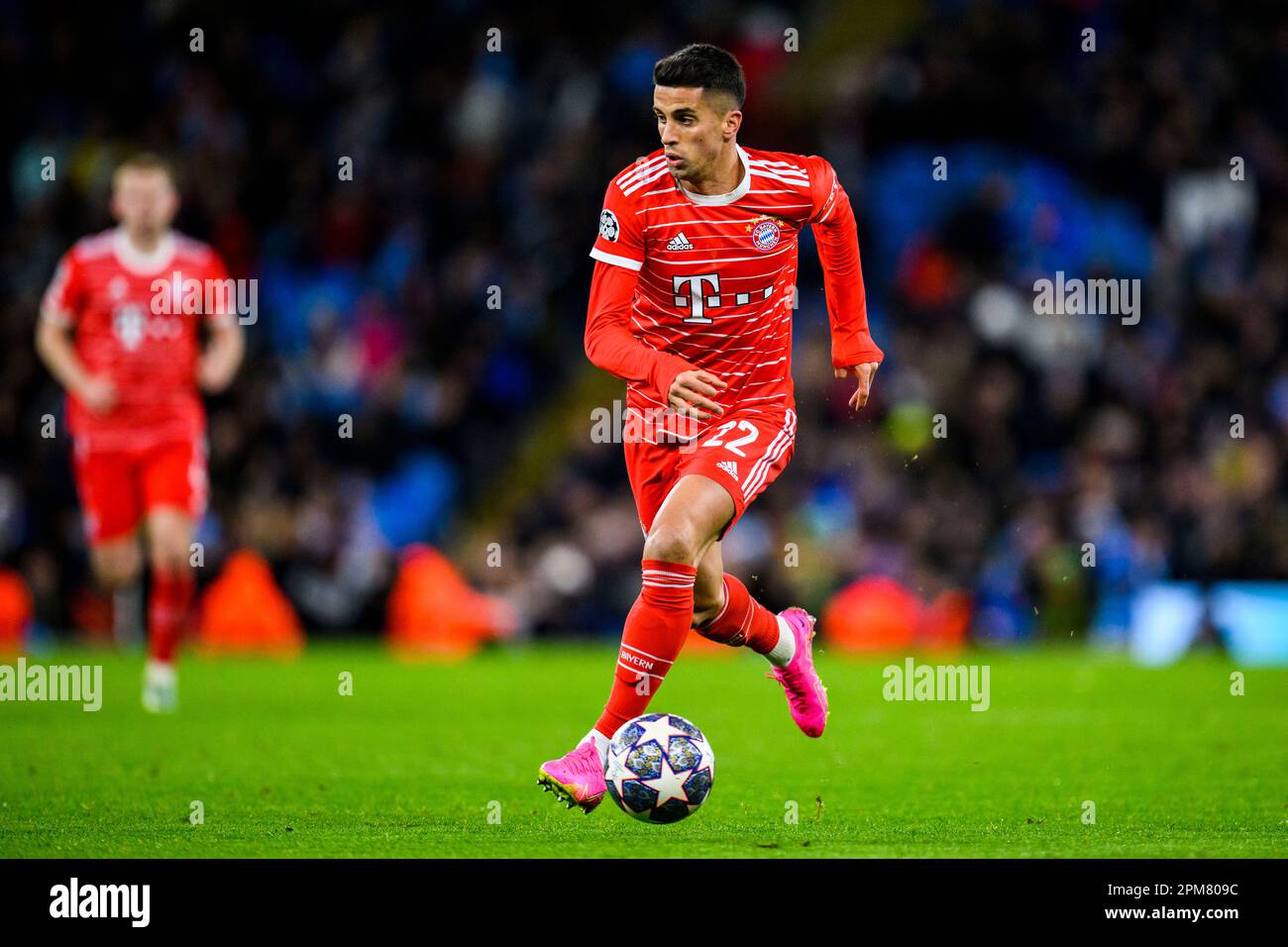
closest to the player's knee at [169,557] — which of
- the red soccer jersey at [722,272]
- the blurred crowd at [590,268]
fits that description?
the red soccer jersey at [722,272]

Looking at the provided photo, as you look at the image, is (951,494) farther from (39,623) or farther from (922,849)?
(922,849)

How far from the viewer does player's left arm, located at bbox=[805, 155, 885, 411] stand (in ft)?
23.5

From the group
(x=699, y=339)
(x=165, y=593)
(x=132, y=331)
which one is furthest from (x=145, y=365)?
(x=699, y=339)

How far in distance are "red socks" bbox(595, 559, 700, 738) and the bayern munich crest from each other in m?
1.32

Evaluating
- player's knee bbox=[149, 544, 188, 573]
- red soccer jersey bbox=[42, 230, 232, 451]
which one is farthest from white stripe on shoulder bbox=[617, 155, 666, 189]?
player's knee bbox=[149, 544, 188, 573]

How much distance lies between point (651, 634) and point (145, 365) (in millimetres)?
5329

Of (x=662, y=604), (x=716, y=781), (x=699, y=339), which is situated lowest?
(x=716, y=781)

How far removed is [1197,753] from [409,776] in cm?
380

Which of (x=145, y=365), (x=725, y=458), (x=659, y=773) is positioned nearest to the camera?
(x=659, y=773)

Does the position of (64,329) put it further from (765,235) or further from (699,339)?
(765,235)

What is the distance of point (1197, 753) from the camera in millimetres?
8562

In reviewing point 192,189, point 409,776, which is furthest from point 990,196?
point 409,776

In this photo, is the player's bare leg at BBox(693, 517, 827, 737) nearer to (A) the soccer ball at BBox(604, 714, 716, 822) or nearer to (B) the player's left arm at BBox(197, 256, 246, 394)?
(A) the soccer ball at BBox(604, 714, 716, 822)

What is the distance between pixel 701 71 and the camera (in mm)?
6504
